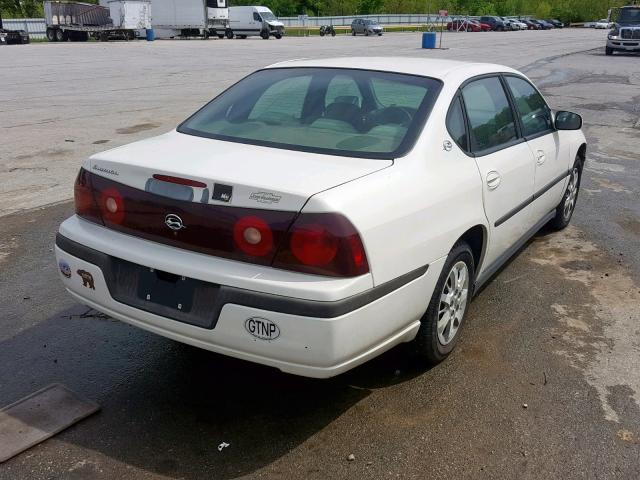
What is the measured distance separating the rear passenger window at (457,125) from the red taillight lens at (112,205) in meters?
1.72

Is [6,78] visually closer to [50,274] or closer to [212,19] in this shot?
[50,274]

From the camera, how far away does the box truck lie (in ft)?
164

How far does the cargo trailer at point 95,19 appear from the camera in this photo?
154 feet

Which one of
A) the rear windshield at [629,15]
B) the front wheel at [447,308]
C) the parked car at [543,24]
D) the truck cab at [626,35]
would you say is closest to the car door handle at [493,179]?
the front wheel at [447,308]

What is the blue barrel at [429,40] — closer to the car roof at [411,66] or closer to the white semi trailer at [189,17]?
the white semi trailer at [189,17]

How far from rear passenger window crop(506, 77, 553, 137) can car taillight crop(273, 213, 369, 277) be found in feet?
7.60

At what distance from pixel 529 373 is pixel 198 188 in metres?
2.05

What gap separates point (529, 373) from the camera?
137 inches

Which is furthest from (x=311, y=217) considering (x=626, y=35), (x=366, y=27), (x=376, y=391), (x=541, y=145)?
(x=366, y=27)

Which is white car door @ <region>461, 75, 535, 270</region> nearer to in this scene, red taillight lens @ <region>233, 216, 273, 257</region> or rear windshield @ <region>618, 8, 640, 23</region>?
red taillight lens @ <region>233, 216, 273, 257</region>

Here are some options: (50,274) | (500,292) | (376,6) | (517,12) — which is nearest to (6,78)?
(50,274)

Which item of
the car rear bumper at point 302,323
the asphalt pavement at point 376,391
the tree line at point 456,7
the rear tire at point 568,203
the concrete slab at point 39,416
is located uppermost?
the tree line at point 456,7

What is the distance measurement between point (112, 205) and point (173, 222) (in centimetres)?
42

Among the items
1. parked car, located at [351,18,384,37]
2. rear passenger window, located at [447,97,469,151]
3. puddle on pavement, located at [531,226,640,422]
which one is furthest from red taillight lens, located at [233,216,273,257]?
parked car, located at [351,18,384,37]
